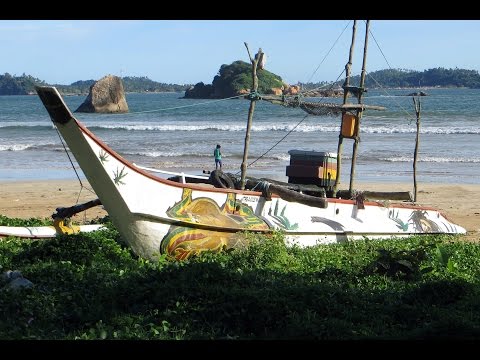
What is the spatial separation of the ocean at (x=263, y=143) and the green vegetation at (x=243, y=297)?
4483 millimetres

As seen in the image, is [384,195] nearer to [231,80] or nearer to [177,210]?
[177,210]

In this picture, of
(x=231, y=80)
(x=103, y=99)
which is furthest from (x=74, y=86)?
(x=103, y=99)

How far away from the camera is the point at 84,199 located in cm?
1980

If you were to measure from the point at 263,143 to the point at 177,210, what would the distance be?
25.8 metres

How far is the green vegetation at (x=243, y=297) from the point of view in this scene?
24.8ft

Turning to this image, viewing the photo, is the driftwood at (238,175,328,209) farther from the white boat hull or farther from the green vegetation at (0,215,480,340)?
the green vegetation at (0,215,480,340)

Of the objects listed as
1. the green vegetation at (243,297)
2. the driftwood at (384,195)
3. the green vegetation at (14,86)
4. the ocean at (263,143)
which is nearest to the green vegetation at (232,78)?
the ocean at (263,143)

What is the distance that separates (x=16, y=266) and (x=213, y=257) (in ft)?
8.41

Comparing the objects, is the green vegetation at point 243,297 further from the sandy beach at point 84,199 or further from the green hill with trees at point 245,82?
the green hill with trees at point 245,82

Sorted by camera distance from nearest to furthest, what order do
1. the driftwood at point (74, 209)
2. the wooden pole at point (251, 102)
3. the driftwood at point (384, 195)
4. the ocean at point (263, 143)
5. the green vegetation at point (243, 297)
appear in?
the green vegetation at point (243, 297)
the driftwood at point (74, 209)
the wooden pole at point (251, 102)
the driftwood at point (384, 195)
the ocean at point (263, 143)

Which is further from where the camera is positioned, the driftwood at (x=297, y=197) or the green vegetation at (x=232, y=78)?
the green vegetation at (x=232, y=78)

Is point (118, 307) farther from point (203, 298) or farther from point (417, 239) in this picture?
point (417, 239)

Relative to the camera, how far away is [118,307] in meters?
8.20

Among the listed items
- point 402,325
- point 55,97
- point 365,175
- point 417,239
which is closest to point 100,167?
point 55,97
